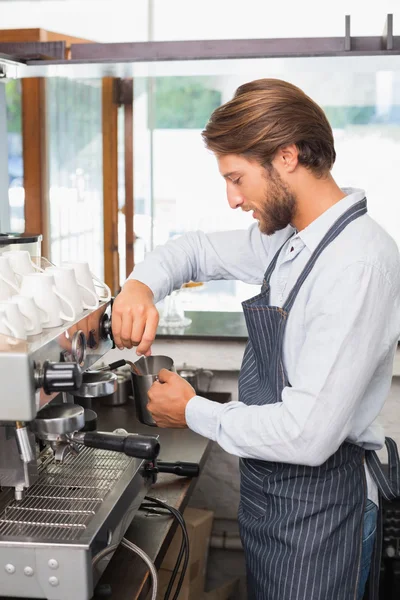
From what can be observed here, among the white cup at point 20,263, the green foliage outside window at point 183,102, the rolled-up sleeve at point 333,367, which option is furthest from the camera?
the green foliage outside window at point 183,102

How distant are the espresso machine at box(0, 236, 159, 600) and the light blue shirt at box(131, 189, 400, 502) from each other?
175mm

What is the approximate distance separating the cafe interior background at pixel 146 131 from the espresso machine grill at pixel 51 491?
227 cm

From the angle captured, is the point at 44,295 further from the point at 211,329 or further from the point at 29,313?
the point at 211,329

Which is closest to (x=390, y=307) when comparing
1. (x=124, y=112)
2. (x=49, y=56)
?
(x=49, y=56)

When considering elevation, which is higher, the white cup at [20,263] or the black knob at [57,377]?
the white cup at [20,263]

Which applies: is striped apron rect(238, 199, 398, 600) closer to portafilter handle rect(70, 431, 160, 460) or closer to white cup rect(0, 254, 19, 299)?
portafilter handle rect(70, 431, 160, 460)

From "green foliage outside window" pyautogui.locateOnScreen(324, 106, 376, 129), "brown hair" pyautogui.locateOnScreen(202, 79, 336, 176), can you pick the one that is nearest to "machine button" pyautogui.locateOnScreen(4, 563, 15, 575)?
"brown hair" pyautogui.locateOnScreen(202, 79, 336, 176)

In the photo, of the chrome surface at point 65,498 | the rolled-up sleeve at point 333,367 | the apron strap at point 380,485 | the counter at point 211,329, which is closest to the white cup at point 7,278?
the chrome surface at point 65,498

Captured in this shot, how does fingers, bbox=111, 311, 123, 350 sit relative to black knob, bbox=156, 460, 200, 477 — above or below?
above

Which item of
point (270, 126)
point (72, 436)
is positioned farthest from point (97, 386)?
point (270, 126)

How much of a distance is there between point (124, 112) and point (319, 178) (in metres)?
2.66

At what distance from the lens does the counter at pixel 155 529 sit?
1.17 meters

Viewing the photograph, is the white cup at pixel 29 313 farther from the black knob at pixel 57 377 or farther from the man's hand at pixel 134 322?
the man's hand at pixel 134 322

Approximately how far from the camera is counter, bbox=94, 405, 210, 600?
3.83 ft
